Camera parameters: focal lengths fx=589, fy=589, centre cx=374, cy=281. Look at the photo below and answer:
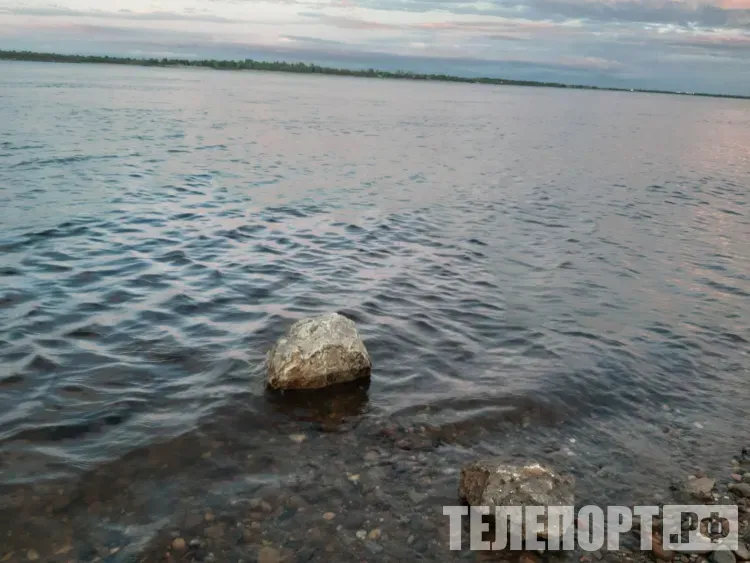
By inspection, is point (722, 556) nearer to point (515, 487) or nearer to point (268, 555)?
point (515, 487)

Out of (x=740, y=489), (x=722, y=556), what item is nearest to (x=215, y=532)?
(x=722, y=556)

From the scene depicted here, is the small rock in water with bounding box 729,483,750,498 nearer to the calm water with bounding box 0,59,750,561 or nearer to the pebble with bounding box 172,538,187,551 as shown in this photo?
the calm water with bounding box 0,59,750,561

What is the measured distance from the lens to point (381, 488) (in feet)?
20.5

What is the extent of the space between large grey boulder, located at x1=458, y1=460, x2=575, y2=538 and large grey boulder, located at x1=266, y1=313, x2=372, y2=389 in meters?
2.71

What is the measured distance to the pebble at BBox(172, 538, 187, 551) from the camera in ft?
17.4

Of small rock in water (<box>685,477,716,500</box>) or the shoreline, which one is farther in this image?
small rock in water (<box>685,477,716,500</box>)

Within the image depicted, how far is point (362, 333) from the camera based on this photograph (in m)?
10.1

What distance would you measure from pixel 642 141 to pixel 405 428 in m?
54.5

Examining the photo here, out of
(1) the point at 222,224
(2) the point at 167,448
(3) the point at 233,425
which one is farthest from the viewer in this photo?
(1) the point at 222,224

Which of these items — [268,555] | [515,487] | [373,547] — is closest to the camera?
[268,555]

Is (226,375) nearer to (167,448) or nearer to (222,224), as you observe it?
(167,448)

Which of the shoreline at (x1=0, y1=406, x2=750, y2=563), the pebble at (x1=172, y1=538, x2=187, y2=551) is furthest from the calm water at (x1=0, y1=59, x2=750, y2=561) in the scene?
the pebble at (x1=172, y1=538, x2=187, y2=551)

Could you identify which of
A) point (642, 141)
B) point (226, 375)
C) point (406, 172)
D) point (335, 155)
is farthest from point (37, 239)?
point (642, 141)

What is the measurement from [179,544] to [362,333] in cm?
519
